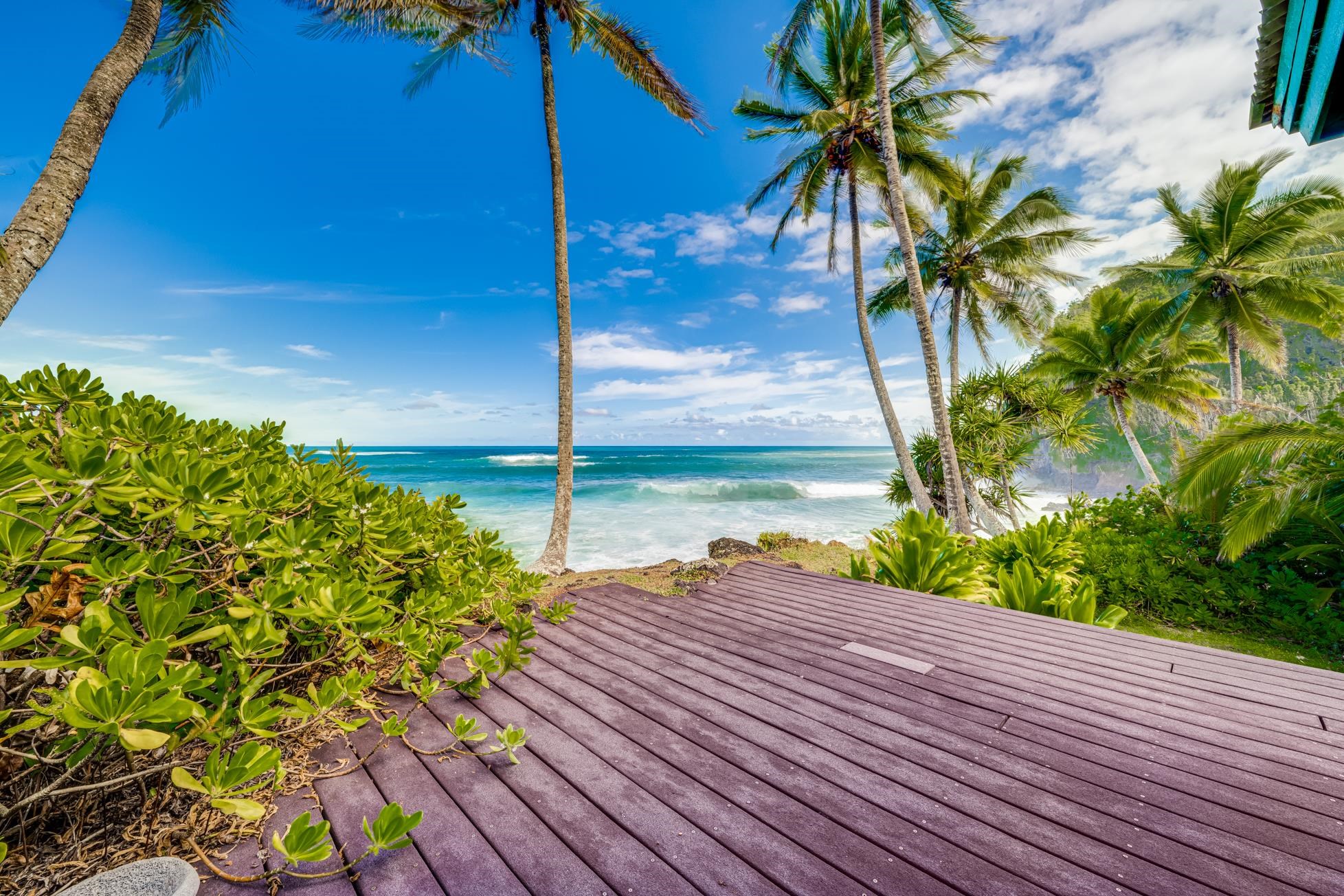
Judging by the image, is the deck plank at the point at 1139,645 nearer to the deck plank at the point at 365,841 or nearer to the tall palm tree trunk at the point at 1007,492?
the deck plank at the point at 365,841

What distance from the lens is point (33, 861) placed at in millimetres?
1079

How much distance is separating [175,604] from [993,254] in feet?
46.3

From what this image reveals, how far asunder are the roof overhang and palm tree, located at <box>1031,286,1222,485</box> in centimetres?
1124

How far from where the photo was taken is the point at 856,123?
31.5 ft

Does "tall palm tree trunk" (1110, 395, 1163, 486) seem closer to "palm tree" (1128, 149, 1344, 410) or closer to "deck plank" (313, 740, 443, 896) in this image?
"palm tree" (1128, 149, 1344, 410)

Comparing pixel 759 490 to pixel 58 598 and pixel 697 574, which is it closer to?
pixel 697 574

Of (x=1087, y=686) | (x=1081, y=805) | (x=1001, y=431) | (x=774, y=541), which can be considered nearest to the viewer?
(x=1081, y=805)

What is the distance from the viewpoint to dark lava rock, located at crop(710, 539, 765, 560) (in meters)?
7.29

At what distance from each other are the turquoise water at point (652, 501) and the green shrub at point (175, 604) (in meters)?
0.45

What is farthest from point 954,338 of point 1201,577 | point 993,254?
point 1201,577

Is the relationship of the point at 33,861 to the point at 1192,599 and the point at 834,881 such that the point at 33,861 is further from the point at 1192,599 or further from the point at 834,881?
the point at 1192,599

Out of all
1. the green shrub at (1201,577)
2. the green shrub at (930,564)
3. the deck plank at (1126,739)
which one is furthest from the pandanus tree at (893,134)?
the deck plank at (1126,739)

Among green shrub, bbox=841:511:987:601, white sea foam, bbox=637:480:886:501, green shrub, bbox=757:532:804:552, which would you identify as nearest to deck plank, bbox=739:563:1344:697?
green shrub, bbox=841:511:987:601

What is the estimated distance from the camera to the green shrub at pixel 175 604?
36.8 inches
